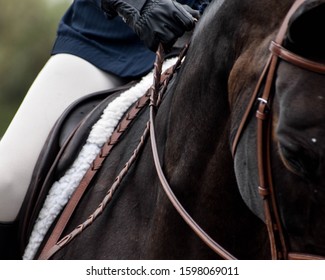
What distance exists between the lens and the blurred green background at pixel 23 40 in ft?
58.6

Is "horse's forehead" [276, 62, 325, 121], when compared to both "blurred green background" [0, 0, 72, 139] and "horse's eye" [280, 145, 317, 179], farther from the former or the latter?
"blurred green background" [0, 0, 72, 139]

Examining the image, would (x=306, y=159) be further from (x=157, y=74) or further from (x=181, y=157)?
(x=157, y=74)

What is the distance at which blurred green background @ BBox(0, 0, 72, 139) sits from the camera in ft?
58.6

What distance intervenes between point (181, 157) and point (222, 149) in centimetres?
17

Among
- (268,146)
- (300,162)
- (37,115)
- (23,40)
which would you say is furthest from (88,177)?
(23,40)

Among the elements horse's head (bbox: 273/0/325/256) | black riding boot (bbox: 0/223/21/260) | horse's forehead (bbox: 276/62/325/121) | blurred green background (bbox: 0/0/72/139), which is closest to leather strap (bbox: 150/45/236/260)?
horse's head (bbox: 273/0/325/256)

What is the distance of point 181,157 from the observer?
2.50m

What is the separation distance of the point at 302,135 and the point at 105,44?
4.97 ft

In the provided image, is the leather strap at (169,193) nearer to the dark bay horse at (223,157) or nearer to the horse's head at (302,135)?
the dark bay horse at (223,157)

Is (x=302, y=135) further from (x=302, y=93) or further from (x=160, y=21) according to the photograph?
(x=160, y=21)

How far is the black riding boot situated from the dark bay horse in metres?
0.13

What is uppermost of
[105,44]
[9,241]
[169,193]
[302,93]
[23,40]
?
[302,93]

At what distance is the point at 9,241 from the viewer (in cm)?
313
